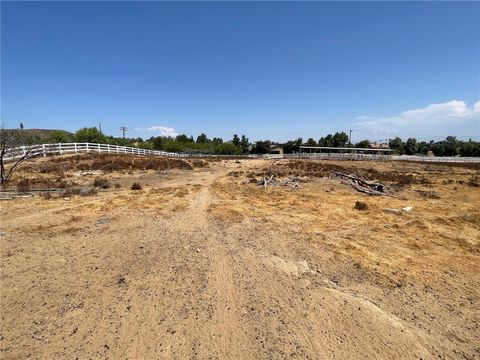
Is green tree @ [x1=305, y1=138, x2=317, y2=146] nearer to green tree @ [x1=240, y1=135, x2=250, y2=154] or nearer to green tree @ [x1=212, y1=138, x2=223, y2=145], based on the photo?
green tree @ [x1=240, y1=135, x2=250, y2=154]

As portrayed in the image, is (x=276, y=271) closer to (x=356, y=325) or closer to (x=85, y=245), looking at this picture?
(x=356, y=325)

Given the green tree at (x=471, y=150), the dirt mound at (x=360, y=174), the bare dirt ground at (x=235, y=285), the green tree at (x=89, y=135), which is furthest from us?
the green tree at (x=471, y=150)

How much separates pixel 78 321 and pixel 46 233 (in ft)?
17.3

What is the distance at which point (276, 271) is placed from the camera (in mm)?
6828

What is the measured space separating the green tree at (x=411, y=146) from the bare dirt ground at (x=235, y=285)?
4813 inches

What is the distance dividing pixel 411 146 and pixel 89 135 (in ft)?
386

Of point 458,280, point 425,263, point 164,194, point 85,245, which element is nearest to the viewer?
point 458,280

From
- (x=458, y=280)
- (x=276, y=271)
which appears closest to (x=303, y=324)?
(x=276, y=271)

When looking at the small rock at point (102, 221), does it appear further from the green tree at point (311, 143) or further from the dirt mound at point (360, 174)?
the green tree at point (311, 143)

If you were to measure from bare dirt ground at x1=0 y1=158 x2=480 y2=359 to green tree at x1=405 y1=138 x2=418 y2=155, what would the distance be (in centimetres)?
12226

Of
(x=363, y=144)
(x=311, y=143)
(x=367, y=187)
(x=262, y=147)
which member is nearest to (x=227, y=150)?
(x=262, y=147)

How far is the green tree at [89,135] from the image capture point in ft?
286

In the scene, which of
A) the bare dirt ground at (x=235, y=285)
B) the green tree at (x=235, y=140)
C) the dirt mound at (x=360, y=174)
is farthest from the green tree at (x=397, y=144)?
the bare dirt ground at (x=235, y=285)

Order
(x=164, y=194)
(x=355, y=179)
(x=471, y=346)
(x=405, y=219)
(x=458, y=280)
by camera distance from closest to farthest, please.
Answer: (x=471, y=346)
(x=458, y=280)
(x=405, y=219)
(x=164, y=194)
(x=355, y=179)
